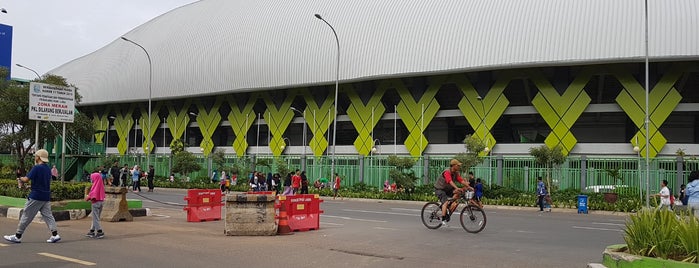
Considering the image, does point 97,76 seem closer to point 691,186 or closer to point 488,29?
point 488,29

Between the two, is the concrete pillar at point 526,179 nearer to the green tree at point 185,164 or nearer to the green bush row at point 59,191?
the green bush row at point 59,191

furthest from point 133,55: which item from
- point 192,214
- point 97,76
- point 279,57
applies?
point 192,214

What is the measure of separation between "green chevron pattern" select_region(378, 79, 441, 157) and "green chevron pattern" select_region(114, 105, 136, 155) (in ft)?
114

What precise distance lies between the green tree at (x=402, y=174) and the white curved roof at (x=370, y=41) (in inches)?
450

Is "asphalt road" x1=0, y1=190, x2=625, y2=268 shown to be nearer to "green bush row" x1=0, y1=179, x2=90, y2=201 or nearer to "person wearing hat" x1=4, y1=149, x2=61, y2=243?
"person wearing hat" x1=4, y1=149, x2=61, y2=243

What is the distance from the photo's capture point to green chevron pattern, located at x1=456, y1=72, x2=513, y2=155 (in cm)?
4491

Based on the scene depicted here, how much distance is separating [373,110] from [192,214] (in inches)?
1404

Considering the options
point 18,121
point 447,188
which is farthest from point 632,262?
point 18,121

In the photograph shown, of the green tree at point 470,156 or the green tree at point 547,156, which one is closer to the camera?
the green tree at point 470,156

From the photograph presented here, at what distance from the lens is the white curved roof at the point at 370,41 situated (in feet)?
129

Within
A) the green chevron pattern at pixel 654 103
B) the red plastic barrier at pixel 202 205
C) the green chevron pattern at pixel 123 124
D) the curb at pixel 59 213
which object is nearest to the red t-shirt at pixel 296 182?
the red plastic barrier at pixel 202 205

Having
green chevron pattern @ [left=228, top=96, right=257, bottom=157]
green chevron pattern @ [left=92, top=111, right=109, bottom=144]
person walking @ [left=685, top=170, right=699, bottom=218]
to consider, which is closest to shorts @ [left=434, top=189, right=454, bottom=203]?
person walking @ [left=685, top=170, right=699, bottom=218]

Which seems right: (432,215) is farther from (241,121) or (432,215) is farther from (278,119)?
(241,121)

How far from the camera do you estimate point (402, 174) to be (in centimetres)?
3369
